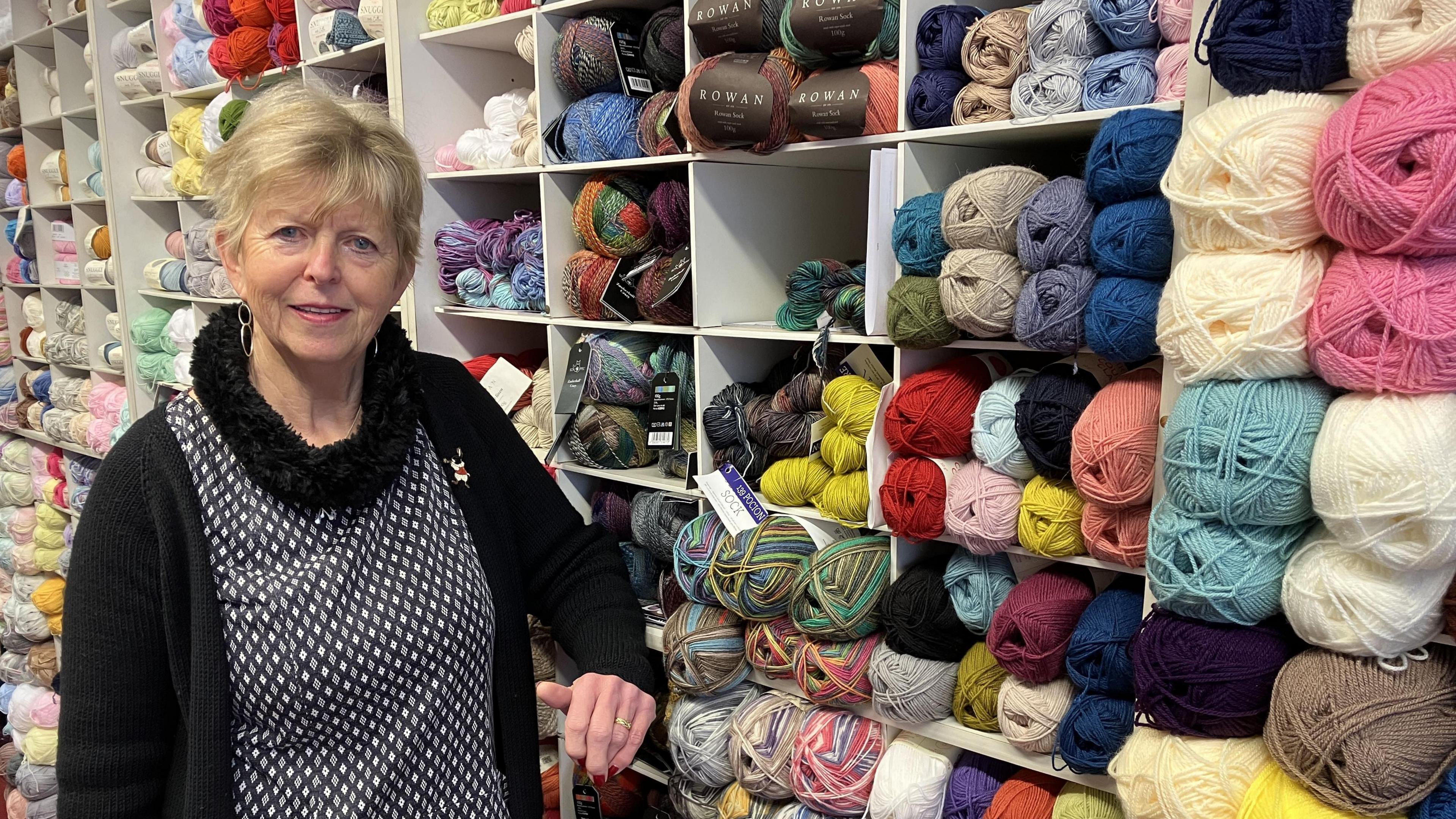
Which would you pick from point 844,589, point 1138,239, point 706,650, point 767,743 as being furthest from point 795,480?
point 1138,239

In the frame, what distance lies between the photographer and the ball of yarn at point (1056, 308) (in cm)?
124

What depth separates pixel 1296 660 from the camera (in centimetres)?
107

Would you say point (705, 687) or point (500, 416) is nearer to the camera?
point (500, 416)

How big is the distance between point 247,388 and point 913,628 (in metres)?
0.93

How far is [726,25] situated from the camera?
5.11ft

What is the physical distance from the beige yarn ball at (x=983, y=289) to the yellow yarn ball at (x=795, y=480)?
0.40m

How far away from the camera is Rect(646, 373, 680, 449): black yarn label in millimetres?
1811

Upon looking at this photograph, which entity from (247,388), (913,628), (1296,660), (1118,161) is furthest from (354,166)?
(1296,660)

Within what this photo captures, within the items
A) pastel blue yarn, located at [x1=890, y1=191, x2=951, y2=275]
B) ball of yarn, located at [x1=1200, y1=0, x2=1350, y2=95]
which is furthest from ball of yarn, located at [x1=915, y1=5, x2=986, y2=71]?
ball of yarn, located at [x1=1200, y1=0, x2=1350, y2=95]

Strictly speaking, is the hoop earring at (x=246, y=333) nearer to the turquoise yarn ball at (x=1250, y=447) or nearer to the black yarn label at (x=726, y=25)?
the black yarn label at (x=726, y=25)

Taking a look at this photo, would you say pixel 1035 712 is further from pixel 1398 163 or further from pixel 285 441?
pixel 285 441

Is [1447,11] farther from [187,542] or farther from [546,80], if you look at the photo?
[546,80]

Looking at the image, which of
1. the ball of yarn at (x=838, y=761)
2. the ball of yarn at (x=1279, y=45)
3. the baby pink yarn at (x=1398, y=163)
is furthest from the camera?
the ball of yarn at (x=838, y=761)

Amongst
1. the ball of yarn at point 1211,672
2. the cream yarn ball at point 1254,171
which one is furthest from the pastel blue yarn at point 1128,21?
the ball of yarn at point 1211,672
